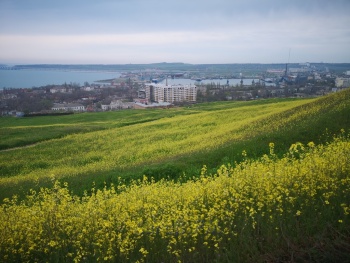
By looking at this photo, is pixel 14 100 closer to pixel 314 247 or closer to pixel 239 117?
pixel 239 117

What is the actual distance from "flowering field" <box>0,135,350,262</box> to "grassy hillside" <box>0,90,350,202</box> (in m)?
1.90

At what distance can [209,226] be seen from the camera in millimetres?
5859

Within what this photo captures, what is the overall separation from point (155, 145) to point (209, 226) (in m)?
20.7

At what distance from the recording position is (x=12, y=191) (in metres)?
16.2

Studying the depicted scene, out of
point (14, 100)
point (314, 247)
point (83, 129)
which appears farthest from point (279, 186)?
point (14, 100)

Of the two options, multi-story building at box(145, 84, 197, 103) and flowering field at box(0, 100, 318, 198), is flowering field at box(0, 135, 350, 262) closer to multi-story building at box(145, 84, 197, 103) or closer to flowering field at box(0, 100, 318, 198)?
flowering field at box(0, 100, 318, 198)

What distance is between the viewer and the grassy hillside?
53.8 feet

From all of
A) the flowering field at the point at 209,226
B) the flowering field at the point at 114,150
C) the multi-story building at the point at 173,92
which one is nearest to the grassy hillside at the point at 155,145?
the flowering field at the point at 114,150

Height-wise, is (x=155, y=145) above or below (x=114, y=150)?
above

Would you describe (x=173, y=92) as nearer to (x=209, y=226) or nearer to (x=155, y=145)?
(x=155, y=145)

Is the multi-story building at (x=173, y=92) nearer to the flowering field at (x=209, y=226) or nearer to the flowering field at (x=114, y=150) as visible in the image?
the flowering field at (x=114, y=150)

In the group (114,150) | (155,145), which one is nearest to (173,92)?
(114,150)

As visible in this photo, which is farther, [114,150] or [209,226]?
[114,150]

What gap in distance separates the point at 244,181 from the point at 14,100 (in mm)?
113985
